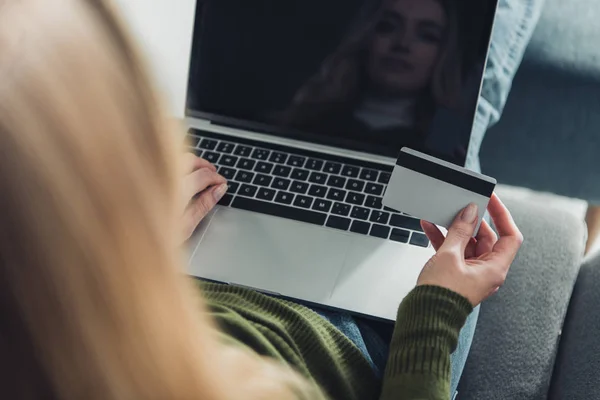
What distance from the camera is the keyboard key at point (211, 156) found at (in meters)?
0.90

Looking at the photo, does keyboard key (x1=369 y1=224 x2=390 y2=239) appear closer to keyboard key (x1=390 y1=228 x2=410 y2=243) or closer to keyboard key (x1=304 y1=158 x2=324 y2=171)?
keyboard key (x1=390 y1=228 x2=410 y2=243)

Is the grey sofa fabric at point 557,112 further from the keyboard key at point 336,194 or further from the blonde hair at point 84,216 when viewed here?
the blonde hair at point 84,216

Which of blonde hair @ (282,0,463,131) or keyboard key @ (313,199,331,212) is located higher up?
blonde hair @ (282,0,463,131)

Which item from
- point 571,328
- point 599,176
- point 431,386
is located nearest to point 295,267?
point 431,386

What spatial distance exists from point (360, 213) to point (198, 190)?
0.19m

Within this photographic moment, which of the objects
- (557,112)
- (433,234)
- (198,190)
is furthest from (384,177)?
(557,112)

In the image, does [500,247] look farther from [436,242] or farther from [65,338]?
[65,338]

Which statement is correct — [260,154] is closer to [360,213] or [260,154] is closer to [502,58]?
[360,213]

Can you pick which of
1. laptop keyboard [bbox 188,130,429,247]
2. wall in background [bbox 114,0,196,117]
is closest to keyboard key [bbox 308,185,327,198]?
laptop keyboard [bbox 188,130,429,247]

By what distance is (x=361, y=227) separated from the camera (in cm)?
81

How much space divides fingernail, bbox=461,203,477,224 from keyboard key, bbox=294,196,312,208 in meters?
0.19

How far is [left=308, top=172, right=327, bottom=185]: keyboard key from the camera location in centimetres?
87

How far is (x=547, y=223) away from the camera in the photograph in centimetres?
93

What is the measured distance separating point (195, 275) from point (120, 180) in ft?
1.24
